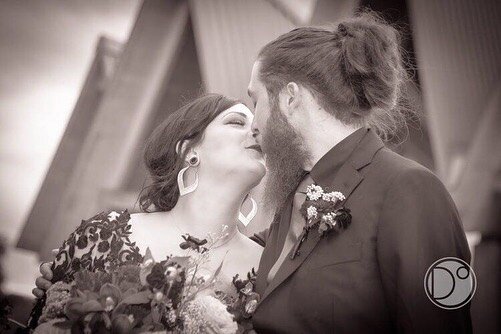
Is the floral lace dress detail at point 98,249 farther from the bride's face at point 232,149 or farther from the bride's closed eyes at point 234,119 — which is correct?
the bride's closed eyes at point 234,119

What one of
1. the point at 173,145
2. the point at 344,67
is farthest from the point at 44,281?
the point at 344,67

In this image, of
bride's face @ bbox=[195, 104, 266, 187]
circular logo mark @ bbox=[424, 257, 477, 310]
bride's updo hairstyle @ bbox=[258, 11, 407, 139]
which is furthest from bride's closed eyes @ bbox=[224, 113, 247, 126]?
circular logo mark @ bbox=[424, 257, 477, 310]

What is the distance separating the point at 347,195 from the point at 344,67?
2.01 ft

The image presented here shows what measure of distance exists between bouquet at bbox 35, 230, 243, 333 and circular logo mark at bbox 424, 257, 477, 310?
2.33 ft

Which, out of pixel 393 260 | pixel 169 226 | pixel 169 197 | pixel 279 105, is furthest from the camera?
pixel 169 197

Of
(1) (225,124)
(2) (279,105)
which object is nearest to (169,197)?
(1) (225,124)

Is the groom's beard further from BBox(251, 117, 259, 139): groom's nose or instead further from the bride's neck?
the bride's neck

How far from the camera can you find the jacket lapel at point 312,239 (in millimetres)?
1939

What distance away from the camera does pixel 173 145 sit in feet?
9.93

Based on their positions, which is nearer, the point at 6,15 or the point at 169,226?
the point at 169,226

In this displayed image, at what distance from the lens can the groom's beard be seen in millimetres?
2271

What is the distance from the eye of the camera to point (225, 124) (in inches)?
115

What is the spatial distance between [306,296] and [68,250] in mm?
1298

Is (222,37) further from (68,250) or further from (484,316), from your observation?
(68,250)
